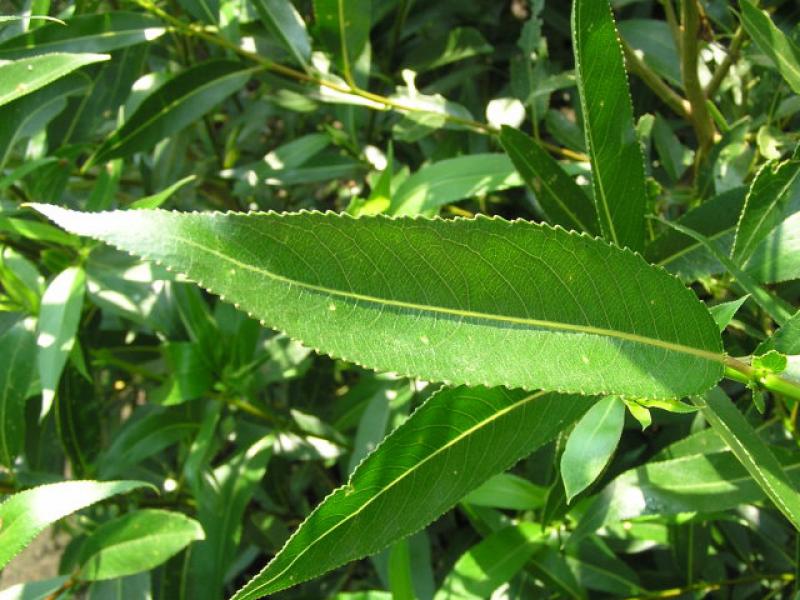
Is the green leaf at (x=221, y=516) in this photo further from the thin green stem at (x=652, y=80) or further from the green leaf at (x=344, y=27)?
the thin green stem at (x=652, y=80)

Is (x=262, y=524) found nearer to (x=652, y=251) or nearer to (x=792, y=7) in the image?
(x=652, y=251)

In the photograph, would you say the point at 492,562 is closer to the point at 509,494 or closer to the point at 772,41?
the point at 509,494

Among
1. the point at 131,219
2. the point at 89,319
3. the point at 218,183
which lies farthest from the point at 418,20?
the point at 131,219

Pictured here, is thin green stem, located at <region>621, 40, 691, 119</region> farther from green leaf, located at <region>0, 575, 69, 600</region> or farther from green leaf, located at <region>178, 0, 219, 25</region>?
green leaf, located at <region>0, 575, 69, 600</region>

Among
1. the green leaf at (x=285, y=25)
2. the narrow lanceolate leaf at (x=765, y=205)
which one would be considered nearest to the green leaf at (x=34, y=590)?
the green leaf at (x=285, y=25)

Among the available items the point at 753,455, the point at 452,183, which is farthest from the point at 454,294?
the point at 452,183

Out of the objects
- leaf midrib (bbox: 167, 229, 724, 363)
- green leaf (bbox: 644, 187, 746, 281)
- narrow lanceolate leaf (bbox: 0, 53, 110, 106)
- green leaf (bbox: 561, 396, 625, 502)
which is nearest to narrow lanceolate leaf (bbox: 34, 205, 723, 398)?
leaf midrib (bbox: 167, 229, 724, 363)

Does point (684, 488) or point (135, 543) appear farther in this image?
point (135, 543)
